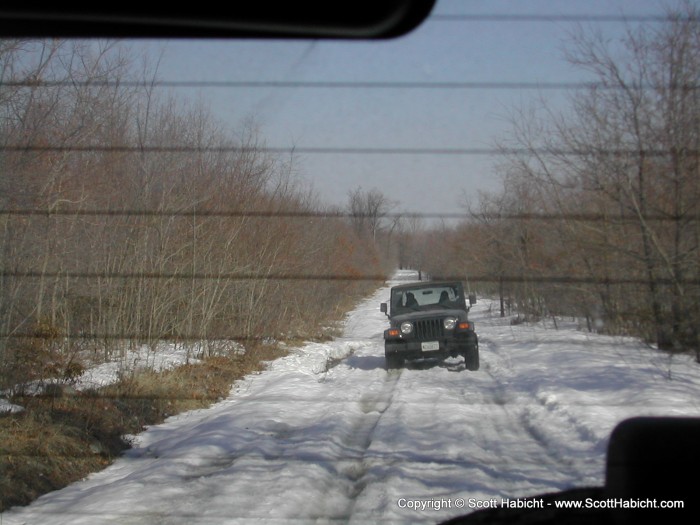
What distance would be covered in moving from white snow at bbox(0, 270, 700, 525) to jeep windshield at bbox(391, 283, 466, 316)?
0.52 feet

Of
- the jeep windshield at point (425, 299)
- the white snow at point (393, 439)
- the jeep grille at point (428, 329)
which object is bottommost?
the white snow at point (393, 439)

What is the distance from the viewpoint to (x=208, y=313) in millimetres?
7586

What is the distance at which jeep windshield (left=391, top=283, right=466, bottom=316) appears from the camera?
6061mm

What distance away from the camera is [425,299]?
6.62 metres

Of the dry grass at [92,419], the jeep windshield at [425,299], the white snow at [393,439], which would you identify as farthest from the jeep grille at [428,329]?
the dry grass at [92,419]

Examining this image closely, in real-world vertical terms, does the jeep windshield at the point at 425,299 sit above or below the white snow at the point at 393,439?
above

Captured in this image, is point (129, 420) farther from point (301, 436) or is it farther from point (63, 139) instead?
point (63, 139)

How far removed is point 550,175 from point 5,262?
5.00 m

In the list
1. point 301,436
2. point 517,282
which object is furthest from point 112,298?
point 517,282

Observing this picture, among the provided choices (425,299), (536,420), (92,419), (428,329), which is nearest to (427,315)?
(428,329)

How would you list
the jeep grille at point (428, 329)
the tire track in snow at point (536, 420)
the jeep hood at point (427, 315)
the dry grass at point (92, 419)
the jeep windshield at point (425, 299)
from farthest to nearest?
the jeep grille at point (428, 329)
the jeep hood at point (427, 315)
the jeep windshield at point (425, 299)
the dry grass at point (92, 419)
the tire track in snow at point (536, 420)

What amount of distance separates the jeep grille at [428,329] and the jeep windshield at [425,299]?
0.25 m

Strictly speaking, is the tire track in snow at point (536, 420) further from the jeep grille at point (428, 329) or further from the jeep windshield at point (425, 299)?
the jeep windshield at point (425, 299)

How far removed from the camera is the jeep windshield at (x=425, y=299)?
6061 millimetres
